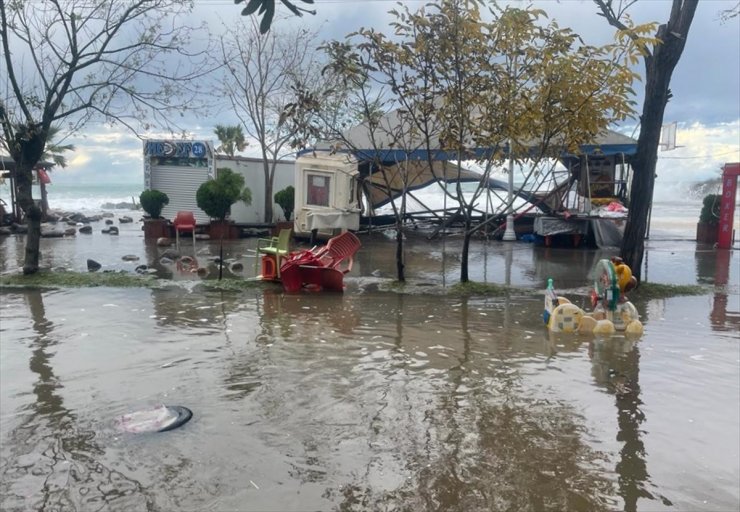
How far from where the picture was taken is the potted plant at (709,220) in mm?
19688

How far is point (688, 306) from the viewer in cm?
1015

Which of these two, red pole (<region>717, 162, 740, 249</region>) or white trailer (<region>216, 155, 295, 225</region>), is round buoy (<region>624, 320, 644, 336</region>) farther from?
white trailer (<region>216, 155, 295, 225</region>)

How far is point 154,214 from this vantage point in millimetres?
21516

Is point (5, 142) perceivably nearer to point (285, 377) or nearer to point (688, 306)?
point (285, 377)

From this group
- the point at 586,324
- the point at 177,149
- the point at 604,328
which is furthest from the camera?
the point at 177,149

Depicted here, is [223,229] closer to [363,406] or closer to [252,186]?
[252,186]

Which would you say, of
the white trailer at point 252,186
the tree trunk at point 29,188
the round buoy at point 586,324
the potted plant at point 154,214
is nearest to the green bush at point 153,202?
the potted plant at point 154,214

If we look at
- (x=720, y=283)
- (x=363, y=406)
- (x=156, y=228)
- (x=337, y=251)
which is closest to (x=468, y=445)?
(x=363, y=406)

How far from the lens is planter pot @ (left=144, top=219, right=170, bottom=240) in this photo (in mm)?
20594

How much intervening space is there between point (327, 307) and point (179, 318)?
2.14 m

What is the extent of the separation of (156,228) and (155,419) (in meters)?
16.7

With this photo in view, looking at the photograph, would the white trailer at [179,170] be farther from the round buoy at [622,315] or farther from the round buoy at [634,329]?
the round buoy at [634,329]

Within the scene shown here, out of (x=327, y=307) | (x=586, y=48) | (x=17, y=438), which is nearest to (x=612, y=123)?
(x=586, y=48)

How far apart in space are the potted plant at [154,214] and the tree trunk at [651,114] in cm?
1416
